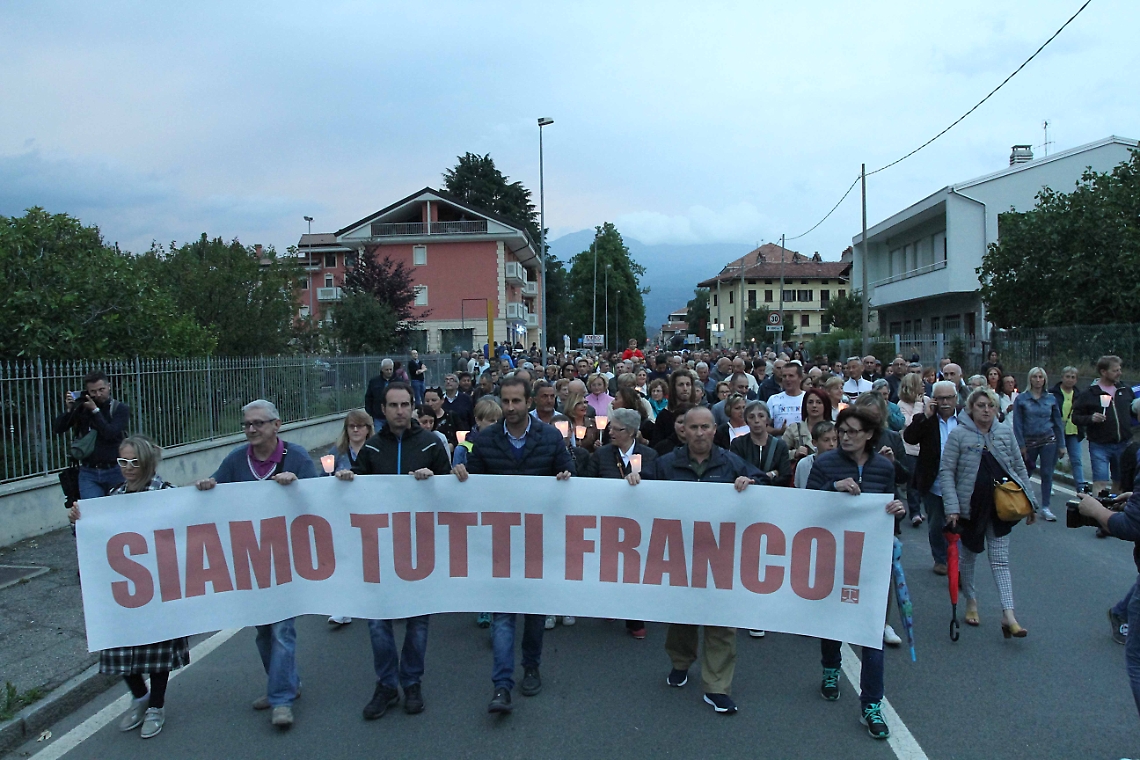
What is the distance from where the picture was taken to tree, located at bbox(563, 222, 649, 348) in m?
92.2

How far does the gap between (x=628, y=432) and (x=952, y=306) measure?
38.2 metres

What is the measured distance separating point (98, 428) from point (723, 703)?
19.5 ft

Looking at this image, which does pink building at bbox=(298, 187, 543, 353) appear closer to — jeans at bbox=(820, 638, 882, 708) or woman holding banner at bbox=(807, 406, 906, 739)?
woman holding banner at bbox=(807, 406, 906, 739)

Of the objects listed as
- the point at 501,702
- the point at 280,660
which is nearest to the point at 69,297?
the point at 280,660

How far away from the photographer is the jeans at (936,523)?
746cm

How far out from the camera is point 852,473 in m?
5.18

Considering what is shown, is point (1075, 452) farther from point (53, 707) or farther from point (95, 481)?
point (53, 707)

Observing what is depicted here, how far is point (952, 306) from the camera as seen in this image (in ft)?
132

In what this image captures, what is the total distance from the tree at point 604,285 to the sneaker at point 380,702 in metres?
84.0

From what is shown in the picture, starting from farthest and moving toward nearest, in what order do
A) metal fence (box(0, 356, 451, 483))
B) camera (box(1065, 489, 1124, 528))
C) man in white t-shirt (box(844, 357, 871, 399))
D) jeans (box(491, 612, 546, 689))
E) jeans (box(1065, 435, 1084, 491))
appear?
jeans (box(1065, 435, 1084, 491))
man in white t-shirt (box(844, 357, 871, 399))
metal fence (box(0, 356, 451, 483))
jeans (box(491, 612, 546, 689))
camera (box(1065, 489, 1124, 528))

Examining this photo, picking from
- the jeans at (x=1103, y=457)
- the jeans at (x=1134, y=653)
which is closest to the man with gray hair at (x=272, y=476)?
the jeans at (x=1134, y=653)

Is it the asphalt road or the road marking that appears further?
the road marking

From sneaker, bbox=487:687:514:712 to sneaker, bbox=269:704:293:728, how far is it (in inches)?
42.2

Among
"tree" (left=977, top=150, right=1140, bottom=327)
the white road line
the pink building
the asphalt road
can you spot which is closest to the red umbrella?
the asphalt road
